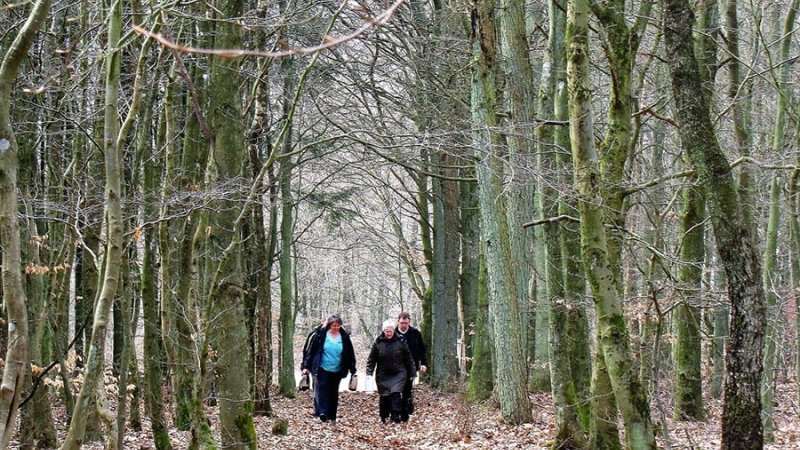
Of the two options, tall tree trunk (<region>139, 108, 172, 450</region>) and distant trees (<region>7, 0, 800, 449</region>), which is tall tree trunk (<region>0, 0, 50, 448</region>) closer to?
distant trees (<region>7, 0, 800, 449</region>)

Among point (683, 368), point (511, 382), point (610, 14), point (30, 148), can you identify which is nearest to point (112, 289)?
point (610, 14)

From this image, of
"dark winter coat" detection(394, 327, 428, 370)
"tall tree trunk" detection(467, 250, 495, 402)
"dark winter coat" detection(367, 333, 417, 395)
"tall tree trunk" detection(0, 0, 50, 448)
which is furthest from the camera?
"tall tree trunk" detection(467, 250, 495, 402)

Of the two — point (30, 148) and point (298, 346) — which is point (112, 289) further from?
point (298, 346)

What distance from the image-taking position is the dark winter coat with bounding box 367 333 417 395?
511 inches

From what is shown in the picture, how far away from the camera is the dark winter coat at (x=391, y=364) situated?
13.0 metres

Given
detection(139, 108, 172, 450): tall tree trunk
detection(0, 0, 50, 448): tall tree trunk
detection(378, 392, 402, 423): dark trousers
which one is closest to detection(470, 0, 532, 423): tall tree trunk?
detection(378, 392, 402, 423): dark trousers

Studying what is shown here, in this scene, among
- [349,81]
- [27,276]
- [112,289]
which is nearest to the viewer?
[112,289]

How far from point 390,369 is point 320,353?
1.20m

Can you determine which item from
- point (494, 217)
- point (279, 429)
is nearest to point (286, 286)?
point (279, 429)

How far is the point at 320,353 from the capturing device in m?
13.0

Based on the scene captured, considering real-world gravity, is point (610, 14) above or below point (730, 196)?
above

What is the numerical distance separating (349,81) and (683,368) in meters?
8.34

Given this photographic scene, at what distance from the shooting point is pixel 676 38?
6391 mm

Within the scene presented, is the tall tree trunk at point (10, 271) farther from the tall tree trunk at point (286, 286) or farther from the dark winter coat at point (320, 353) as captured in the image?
the tall tree trunk at point (286, 286)
